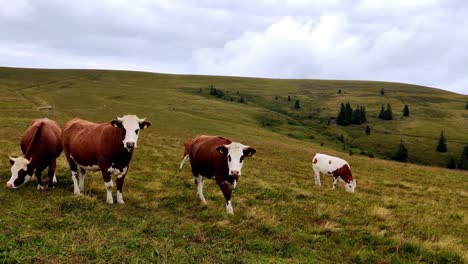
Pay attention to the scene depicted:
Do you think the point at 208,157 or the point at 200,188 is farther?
the point at 200,188

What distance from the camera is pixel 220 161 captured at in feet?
40.1

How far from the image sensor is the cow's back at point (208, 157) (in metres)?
12.3

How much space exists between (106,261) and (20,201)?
210 inches

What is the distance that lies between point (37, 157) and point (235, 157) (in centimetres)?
713

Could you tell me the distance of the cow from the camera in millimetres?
11375

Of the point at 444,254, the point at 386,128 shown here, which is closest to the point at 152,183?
the point at 444,254

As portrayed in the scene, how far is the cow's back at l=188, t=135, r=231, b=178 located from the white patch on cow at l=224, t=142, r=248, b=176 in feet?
2.49

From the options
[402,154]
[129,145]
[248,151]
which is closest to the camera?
[129,145]

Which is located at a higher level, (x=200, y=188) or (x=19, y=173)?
(x=19, y=173)

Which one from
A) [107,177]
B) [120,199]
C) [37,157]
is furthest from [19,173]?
[120,199]

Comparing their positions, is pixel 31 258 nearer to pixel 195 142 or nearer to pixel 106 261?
pixel 106 261

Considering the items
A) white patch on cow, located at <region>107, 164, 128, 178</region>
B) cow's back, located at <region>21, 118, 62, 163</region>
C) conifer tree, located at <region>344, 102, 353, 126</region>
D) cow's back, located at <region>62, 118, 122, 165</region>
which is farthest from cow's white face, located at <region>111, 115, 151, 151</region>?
conifer tree, located at <region>344, 102, 353, 126</region>

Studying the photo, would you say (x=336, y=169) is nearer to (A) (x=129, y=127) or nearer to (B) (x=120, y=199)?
(B) (x=120, y=199)

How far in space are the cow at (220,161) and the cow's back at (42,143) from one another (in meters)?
5.06
